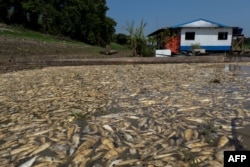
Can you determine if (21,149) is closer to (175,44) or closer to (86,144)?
(86,144)

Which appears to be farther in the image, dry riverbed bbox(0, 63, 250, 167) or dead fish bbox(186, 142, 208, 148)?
dead fish bbox(186, 142, 208, 148)

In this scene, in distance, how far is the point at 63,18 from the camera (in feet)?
149

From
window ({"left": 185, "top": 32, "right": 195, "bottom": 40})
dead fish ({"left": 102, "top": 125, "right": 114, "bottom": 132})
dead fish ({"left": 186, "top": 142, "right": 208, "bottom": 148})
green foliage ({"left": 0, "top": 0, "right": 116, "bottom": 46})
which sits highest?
green foliage ({"left": 0, "top": 0, "right": 116, "bottom": 46})

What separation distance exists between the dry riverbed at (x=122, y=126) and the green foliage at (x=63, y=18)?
132 ft

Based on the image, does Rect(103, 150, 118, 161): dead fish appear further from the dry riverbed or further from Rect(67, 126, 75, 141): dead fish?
Rect(67, 126, 75, 141): dead fish

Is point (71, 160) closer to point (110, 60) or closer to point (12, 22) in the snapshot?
point (110, 60)

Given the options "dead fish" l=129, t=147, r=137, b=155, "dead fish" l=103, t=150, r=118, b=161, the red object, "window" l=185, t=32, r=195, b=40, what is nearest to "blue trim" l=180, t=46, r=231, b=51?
the red object

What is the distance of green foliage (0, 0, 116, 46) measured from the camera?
44.2 meters

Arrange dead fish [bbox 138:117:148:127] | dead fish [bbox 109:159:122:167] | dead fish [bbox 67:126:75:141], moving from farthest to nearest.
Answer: dead fish [bbox 138:117:148:127] → dead fish [bbox 67:126:75:141] → dead fish [bbox 109:159:122:167]

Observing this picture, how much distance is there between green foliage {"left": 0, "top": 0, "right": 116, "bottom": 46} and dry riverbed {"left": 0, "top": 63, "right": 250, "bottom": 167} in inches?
1584

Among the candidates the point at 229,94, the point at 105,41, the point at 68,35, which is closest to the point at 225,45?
the point at 105,41

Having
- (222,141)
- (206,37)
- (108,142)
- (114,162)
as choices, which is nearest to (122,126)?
(108,142)

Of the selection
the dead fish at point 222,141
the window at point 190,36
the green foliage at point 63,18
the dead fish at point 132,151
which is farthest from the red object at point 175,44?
the dead fish at point 132,151

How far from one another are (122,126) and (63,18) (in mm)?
44052
